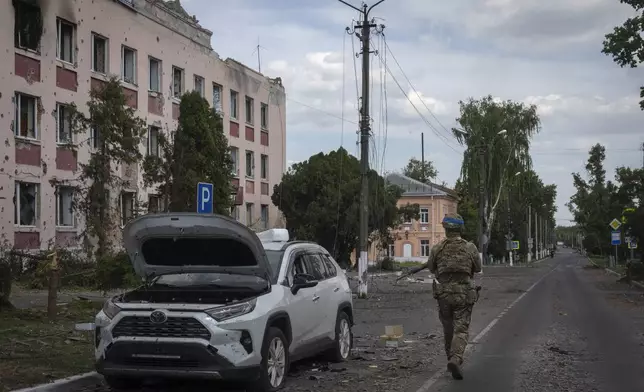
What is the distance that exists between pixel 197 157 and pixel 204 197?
4897 millimetres

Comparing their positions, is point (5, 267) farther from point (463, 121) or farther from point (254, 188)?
point (463, 121)

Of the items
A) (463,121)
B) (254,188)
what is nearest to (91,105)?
(254,188)

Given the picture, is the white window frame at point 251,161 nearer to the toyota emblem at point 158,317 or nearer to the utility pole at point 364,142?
the utility pole at point 364,142

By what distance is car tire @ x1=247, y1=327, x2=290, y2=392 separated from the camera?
7898 mm

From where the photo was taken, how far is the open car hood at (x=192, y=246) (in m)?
8.47

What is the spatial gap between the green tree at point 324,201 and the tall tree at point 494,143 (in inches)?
913

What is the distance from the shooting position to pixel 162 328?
25.3 feet

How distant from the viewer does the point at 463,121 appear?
66.4m

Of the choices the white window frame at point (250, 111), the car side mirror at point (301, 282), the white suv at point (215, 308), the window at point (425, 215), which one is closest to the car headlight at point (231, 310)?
the white suv at point (215, 308)

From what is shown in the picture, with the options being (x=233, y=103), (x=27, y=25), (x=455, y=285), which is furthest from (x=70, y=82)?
(x=455, y=285)

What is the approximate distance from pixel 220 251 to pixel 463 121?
5964 centimetres

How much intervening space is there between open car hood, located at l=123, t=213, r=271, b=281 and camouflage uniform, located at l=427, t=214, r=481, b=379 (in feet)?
7.28

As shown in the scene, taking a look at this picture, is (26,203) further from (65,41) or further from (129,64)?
(129,64)

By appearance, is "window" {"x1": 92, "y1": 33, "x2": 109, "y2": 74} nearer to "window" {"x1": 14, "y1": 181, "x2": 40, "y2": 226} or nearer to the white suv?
"window" {"x1": 14, "y1": 181, "x2": 40, "y2": 226}
